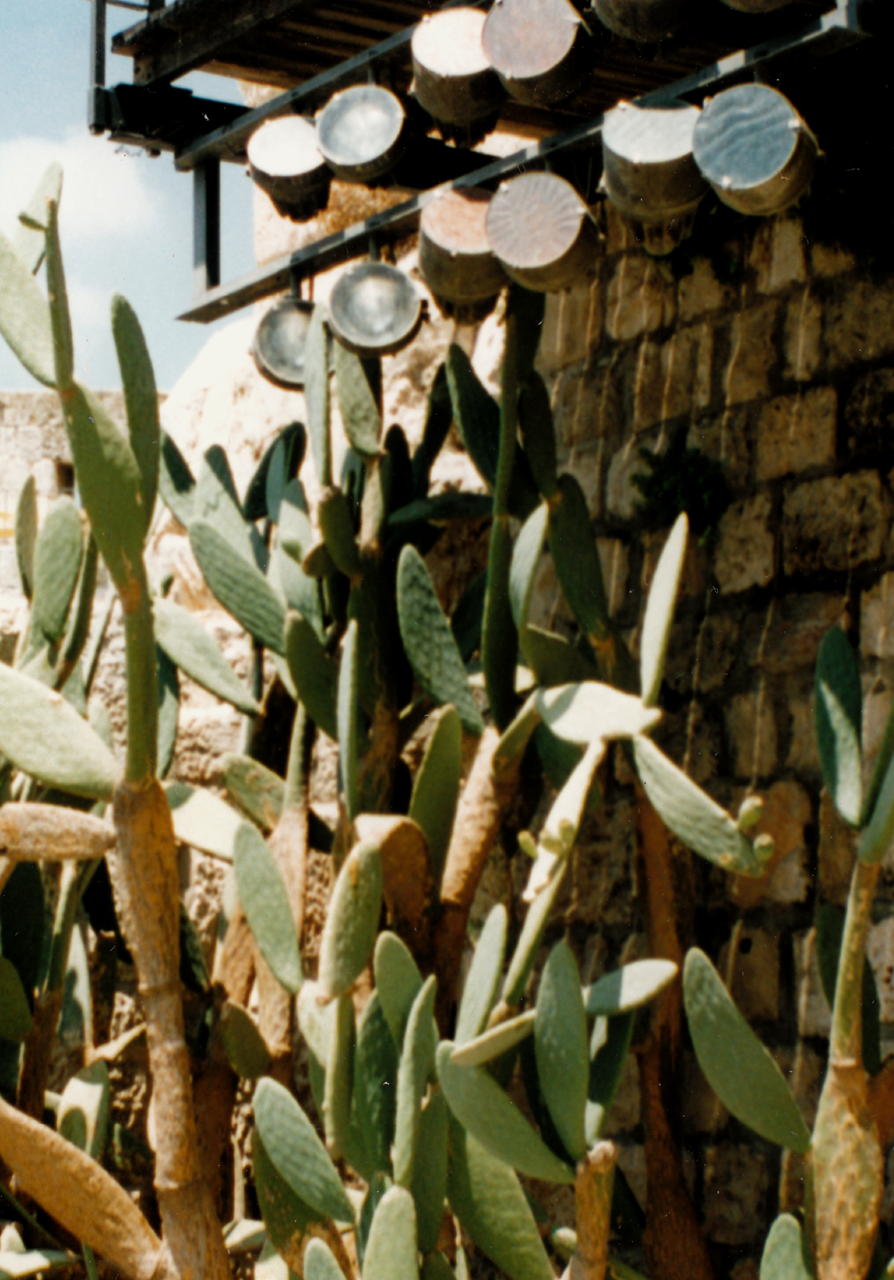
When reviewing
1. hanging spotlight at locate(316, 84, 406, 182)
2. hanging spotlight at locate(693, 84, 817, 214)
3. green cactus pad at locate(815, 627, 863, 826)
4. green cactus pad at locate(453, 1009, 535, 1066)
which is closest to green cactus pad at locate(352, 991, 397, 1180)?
green cactus pad at locate(453, 1009, 535, 1066)

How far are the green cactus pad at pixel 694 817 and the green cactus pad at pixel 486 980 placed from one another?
24 centimetres

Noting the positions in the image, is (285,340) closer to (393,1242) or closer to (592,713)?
(592,713)

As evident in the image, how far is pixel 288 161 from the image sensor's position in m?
2.75

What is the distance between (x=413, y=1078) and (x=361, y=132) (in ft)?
4.67

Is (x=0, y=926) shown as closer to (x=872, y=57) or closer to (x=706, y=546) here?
(x=706, y=546)

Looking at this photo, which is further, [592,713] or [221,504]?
[221,504]

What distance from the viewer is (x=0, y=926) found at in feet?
8.84

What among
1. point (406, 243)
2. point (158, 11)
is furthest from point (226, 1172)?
point (158, 11)

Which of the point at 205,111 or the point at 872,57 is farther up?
the point at 205,111

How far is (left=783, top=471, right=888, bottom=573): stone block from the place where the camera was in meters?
2.50

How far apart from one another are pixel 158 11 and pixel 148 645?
1.36m

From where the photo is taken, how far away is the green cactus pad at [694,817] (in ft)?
6.52

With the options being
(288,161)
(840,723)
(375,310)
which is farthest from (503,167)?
(840,723)

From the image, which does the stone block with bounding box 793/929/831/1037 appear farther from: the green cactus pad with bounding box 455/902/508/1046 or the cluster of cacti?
the green cactus pad with bounding box 455/902/508/1046
